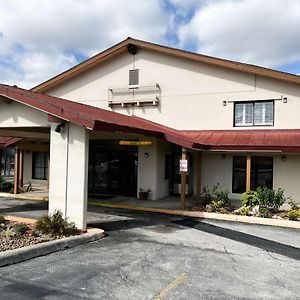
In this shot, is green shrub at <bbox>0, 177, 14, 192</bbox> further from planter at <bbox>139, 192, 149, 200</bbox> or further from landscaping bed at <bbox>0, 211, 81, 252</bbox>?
landscaping bed at <bbox>0, 211, 81, 252</bbox>

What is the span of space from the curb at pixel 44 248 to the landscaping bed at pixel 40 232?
33 centimetres

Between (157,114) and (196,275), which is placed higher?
(157,114)

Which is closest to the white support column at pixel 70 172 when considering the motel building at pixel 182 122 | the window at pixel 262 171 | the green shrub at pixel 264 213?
the motel building at pixel 182 122

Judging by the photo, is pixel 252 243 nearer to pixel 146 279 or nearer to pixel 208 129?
pixel 146 279

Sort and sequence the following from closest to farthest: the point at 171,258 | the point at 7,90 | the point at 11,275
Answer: the point at 11,275, the point at 171,258, the point at 7,90

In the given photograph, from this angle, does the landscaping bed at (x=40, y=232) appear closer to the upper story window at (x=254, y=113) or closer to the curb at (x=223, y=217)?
the curb at (x=223, y=217)

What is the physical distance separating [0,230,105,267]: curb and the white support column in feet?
1.77

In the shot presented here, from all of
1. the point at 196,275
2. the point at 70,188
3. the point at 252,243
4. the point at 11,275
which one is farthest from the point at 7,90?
the point at 252,243

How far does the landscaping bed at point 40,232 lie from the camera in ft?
25.5

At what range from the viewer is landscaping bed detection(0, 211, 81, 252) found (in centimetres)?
777

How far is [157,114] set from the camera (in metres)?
18.2

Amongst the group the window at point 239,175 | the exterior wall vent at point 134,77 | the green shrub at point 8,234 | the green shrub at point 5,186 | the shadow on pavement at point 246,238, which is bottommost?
the shadow on pavement at point 246,238

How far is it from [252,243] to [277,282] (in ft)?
9.48

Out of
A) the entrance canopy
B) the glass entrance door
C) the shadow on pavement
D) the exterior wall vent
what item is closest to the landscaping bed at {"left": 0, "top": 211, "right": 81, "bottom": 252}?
the entrance canopy
